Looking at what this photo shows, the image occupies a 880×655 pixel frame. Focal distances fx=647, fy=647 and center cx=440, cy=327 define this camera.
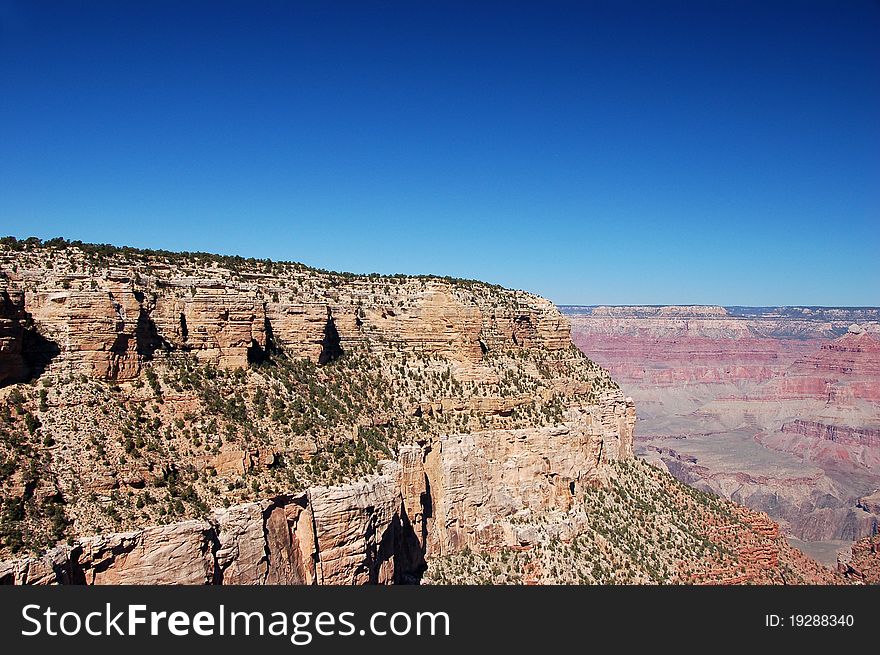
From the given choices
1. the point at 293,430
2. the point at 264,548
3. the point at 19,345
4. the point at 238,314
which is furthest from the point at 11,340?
the point at 264,548

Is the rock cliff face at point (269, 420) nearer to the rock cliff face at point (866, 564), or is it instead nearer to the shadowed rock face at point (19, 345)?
the shadowed rock face at point (19, 345)

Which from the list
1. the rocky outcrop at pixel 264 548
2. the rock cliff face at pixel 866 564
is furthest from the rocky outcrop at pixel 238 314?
the rock cliff face at pixel 866 564

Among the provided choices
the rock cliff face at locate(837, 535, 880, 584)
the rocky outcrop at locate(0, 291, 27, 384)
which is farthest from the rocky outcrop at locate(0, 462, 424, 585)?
the rock cliff face at locate(837, 535, 880, 584)

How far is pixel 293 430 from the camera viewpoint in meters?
34.5

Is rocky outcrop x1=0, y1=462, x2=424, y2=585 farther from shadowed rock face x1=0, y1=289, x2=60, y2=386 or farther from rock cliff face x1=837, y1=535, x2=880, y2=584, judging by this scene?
rock cliff face x1=837, y1=535, x2=880, y2=584

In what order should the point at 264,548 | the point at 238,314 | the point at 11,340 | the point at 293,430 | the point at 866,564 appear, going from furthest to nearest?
the point at 866,564 → the point at 238,314 → the point at 293,430 → the point at 264,548 → the point at 11,340

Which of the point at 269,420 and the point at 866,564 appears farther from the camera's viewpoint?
the point at 866,564

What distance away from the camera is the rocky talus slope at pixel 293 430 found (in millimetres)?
25812

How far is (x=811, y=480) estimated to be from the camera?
16788 cm

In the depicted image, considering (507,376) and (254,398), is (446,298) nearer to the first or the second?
(507,376)

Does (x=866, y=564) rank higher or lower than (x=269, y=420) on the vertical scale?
lower

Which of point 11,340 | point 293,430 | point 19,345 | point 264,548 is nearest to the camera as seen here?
point 11,340

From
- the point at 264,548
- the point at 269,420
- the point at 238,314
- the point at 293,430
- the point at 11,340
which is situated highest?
the point at 238,314

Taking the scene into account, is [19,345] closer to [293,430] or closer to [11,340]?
[11,340]
